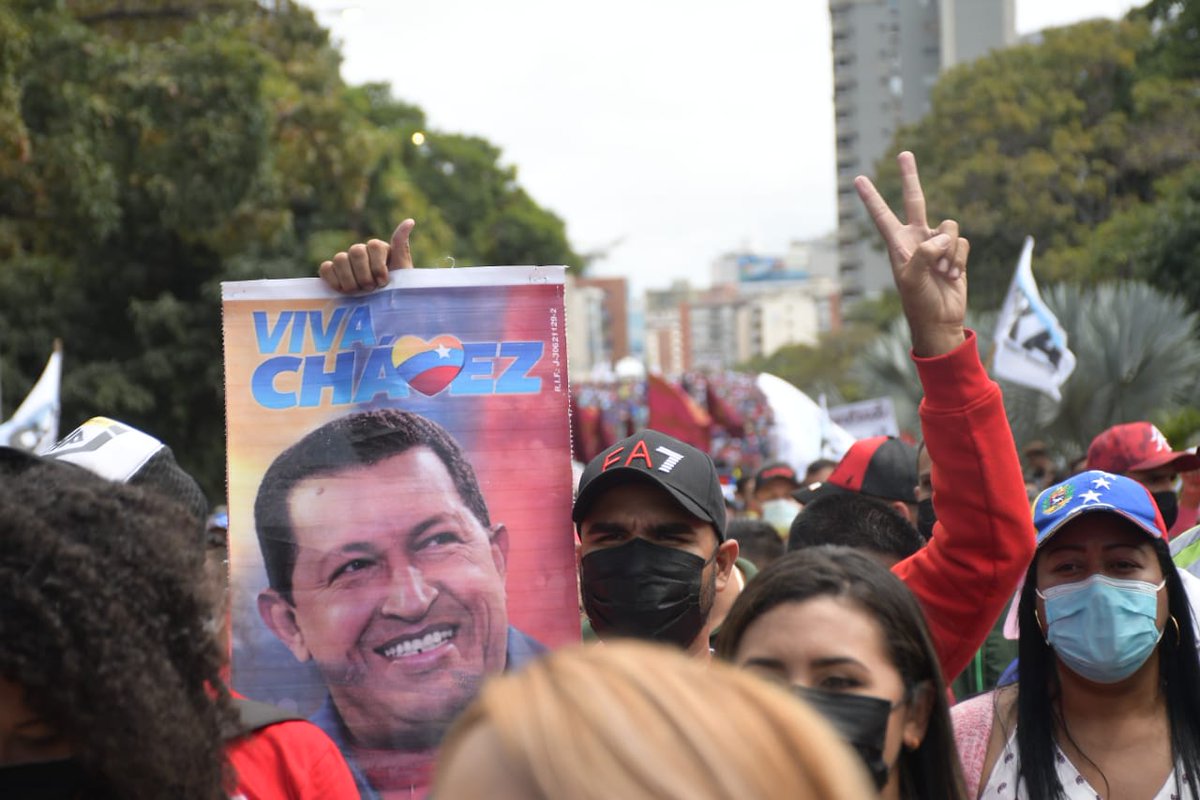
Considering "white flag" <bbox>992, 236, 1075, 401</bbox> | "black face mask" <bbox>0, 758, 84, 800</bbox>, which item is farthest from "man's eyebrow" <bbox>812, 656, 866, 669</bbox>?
"white flag" <bbox>992, 236, 1075, 401</bbox>

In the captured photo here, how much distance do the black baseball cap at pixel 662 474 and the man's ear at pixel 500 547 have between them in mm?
169

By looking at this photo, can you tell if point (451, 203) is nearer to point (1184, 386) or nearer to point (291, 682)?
point (1184, 386)

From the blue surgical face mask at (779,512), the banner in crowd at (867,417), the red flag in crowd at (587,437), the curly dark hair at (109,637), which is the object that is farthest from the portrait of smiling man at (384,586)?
the red flag in crowd at (587,437)

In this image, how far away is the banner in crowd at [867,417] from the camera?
14531 millimetres

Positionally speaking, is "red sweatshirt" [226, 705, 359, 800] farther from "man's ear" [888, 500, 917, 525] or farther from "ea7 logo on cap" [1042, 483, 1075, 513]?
"man's ear" [888, 500, 917, 525]

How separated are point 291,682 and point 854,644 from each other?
97 cm

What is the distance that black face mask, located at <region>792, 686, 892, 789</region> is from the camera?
2238 millimetres

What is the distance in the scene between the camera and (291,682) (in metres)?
2.70

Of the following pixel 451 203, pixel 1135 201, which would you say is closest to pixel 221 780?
pixel 1135 201

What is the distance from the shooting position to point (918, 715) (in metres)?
2.43

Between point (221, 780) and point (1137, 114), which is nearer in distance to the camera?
point (221, 780)

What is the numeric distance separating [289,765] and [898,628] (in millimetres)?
919

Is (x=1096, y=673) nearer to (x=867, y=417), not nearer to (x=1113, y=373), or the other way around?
(x=867, y=417)

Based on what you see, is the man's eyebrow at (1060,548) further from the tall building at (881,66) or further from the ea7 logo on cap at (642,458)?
the tall building at (881,66)
